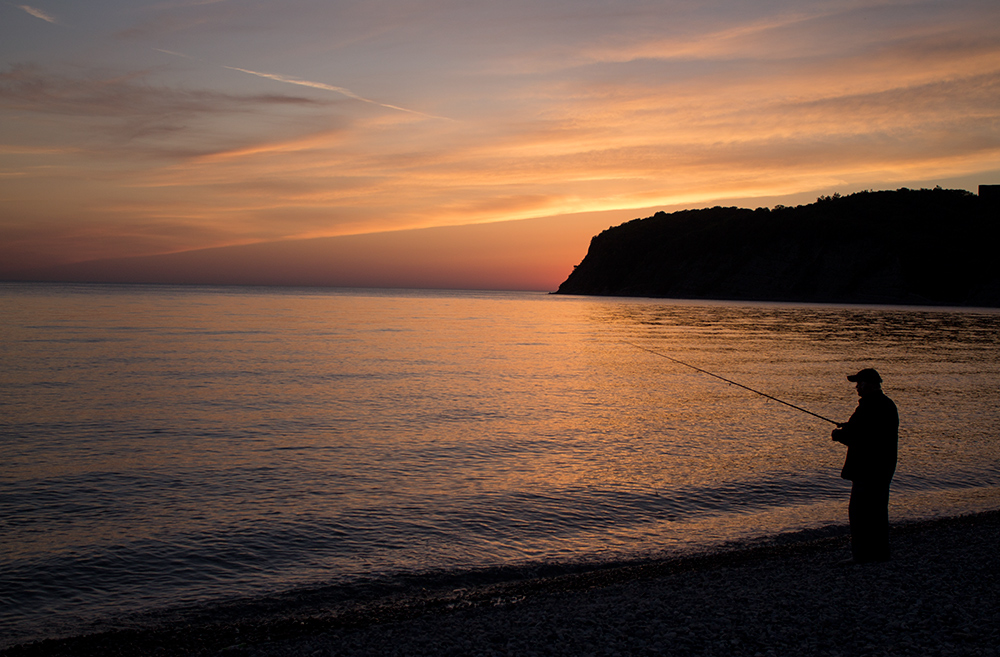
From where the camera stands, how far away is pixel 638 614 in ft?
20.6

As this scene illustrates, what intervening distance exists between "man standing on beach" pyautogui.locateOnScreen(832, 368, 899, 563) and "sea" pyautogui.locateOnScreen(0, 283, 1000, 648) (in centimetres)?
176

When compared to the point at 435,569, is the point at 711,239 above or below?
above

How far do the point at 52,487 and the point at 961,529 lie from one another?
538 inches

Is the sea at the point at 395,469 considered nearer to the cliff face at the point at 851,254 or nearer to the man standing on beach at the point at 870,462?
the man standing on beach at the point at 870,462

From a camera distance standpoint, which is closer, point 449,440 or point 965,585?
point 965,585

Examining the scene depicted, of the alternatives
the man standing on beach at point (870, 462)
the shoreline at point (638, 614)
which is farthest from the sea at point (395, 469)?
the man standing on beach at point (870, 462)

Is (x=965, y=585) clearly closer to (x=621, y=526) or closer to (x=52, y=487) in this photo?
(x=621, y=526)

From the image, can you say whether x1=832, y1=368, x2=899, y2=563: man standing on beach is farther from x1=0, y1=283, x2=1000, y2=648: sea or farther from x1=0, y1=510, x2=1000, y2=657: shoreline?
x1=0, y1=283, x2=1000, y2=648: sea

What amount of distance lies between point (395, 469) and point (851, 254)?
148577mm

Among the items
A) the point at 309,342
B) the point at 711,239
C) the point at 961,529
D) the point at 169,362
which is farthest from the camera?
the point at 711,239

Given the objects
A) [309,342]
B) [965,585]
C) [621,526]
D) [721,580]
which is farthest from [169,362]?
[965,585]

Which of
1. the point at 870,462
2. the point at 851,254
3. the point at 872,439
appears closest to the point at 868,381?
the point at 872,439

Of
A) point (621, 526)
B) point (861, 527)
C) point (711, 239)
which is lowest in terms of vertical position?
point (621, 526)

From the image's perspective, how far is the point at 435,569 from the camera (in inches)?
311
